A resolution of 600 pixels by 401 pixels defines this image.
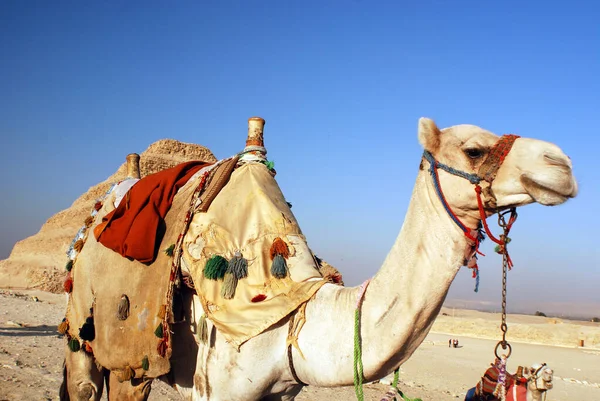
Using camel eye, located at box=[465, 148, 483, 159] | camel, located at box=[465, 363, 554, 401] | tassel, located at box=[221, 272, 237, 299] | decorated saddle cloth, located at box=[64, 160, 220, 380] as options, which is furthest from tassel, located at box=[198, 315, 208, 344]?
camel, located at box=[465, 363, 554, 401]

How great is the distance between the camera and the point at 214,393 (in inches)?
131

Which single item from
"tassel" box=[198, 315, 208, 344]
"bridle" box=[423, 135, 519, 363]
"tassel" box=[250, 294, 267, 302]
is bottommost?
"tassel" box=[198, 315, 208, 344]

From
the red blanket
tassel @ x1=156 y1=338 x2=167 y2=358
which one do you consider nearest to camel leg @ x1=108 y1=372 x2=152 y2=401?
tassel @ x1=156 y1=338 x2=167 y2=358

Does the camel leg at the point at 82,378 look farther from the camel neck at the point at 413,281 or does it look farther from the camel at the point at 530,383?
the camel at the point at 530,383

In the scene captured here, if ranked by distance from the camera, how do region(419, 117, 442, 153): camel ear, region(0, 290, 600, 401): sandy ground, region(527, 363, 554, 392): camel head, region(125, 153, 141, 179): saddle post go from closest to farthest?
region(419, 117, 442, 153): camel ear → region(527, 363, 554, 392): camel head → region(125, 153, 141, 179): saddle post → region(0, 290, 600, 401): sandy ground

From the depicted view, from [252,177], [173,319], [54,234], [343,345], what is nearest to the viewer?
[343,345]

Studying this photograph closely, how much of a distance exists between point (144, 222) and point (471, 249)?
2485 mm

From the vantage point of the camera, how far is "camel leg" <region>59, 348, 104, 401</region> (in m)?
4.95

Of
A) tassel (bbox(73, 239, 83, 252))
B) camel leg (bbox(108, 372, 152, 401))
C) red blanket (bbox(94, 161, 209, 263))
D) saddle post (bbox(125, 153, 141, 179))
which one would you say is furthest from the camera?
saddle post (bbox(125, 153, 141, 179))

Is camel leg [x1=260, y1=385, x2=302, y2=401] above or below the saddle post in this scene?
below

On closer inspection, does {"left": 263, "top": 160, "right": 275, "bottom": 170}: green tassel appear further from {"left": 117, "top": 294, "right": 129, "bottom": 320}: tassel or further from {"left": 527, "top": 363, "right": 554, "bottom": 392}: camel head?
{"left": 527, "top": 363, "right": 554, "bottom": 392}: camel head

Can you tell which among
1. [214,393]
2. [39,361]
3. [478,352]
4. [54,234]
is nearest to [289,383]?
[214,393]

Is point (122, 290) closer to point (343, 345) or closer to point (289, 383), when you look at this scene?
point (289, 383)

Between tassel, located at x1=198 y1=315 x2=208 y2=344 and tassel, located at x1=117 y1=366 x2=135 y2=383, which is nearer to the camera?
tassel, located at x1=198 y1=315 x2=208 y2=344
